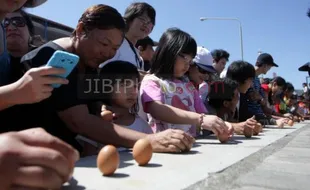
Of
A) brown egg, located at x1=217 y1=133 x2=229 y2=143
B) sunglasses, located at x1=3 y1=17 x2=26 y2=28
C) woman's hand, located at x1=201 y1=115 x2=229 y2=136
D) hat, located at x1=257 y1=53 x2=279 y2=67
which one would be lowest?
brown egg, located at x1=217 y1=133 x2=229 y2=143

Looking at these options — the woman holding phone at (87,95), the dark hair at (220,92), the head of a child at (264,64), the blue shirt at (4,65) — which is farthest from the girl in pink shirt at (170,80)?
the head of a child at (264,64)

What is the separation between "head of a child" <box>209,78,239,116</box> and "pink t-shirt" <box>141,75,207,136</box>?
0.78 metres

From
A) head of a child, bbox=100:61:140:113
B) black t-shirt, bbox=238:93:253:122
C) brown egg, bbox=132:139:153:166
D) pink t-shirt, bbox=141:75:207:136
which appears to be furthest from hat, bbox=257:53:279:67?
brown egg, bbox=132:139:153:166

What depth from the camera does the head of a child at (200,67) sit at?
119 inches

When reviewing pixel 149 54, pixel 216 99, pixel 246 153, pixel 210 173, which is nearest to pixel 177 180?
pixel 210 173

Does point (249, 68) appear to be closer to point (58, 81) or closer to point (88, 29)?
point (88, 29)

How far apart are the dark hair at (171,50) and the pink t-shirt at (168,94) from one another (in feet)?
0.28

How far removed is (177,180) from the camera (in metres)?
0.96

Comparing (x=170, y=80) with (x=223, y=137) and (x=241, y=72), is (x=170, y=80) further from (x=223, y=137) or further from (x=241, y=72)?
(x=241, y=72)

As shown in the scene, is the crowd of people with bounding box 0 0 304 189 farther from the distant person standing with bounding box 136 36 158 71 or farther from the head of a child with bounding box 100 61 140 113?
the distant person standing with bounding box 136 36 158 71

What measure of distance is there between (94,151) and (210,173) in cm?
88

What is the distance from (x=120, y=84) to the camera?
7.20ft

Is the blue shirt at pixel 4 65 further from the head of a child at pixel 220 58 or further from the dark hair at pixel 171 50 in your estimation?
the head of a child at pixel 220 58

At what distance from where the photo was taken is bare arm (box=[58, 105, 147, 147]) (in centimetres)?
139
